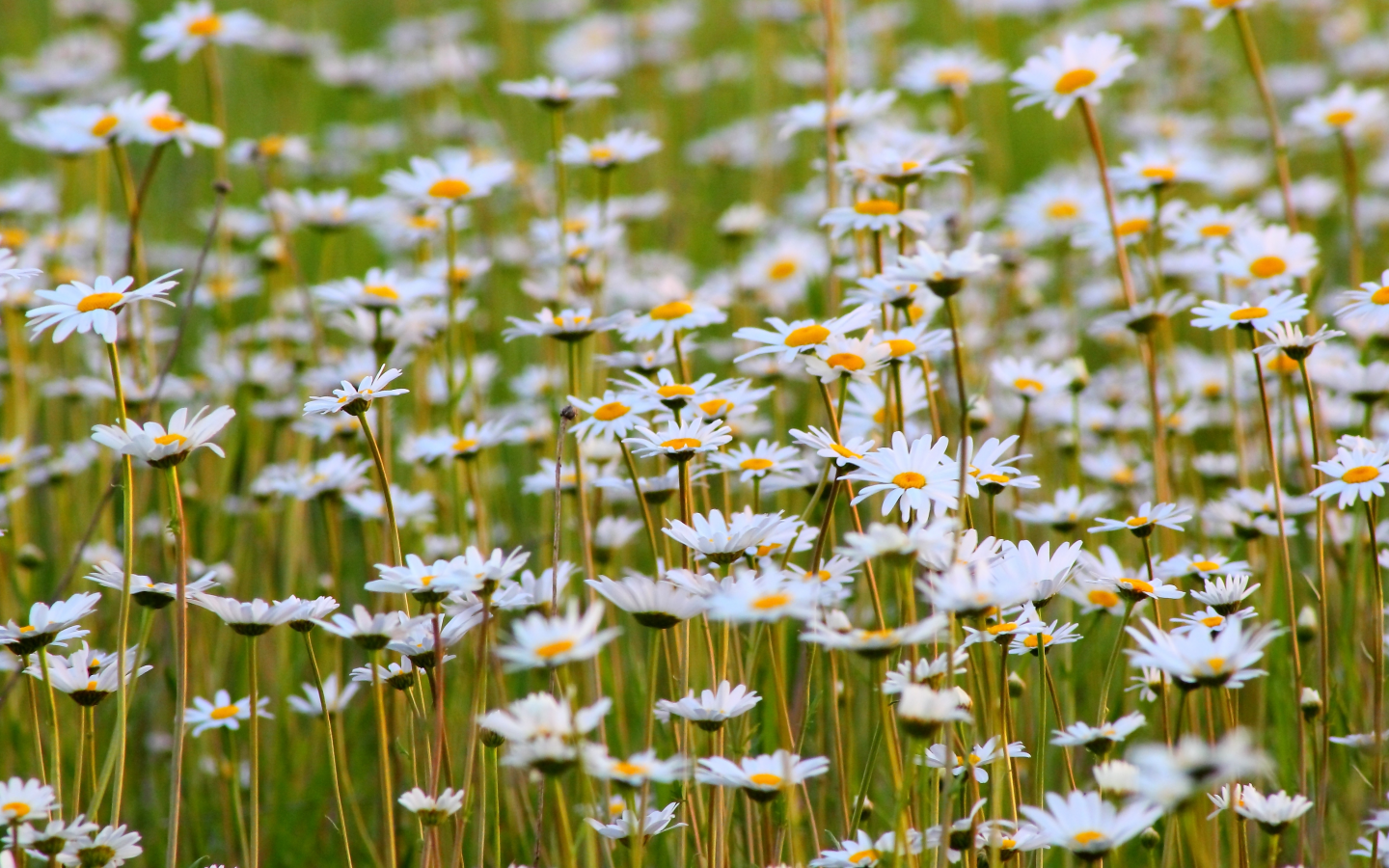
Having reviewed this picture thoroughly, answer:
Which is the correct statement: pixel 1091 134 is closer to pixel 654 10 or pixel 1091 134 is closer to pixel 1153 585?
pixel 1153 585

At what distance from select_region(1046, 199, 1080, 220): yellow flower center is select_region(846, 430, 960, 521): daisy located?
6.91ft

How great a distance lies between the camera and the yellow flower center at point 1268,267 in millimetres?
2443

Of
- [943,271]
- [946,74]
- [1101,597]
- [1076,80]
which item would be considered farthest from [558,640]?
[946,74]

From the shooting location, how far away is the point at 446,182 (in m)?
2.63

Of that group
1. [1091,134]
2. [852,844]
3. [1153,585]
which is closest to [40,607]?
[852,844]

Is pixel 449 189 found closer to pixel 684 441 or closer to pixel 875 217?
pixel 875 217

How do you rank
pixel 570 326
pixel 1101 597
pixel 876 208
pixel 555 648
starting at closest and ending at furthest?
pixel 555 648, pixel 1101 597, pixel 570 326, pixel 876 208

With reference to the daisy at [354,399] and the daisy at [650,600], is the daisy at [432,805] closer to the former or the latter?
the daisy at [650,600]

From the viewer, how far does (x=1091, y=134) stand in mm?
2336

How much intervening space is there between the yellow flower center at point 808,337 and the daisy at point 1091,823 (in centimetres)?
77

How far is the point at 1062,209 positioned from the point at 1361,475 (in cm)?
206

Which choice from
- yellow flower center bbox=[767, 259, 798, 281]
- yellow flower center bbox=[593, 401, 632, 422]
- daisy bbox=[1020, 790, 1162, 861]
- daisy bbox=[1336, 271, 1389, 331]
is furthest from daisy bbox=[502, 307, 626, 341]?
yellow flower center bbox=[767, 259, 798, 281]

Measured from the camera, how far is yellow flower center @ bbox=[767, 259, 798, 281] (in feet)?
12.1

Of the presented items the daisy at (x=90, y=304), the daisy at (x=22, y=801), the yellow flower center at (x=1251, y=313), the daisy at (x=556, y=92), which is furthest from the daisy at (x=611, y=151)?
the daisy at (x=22, y=801)
